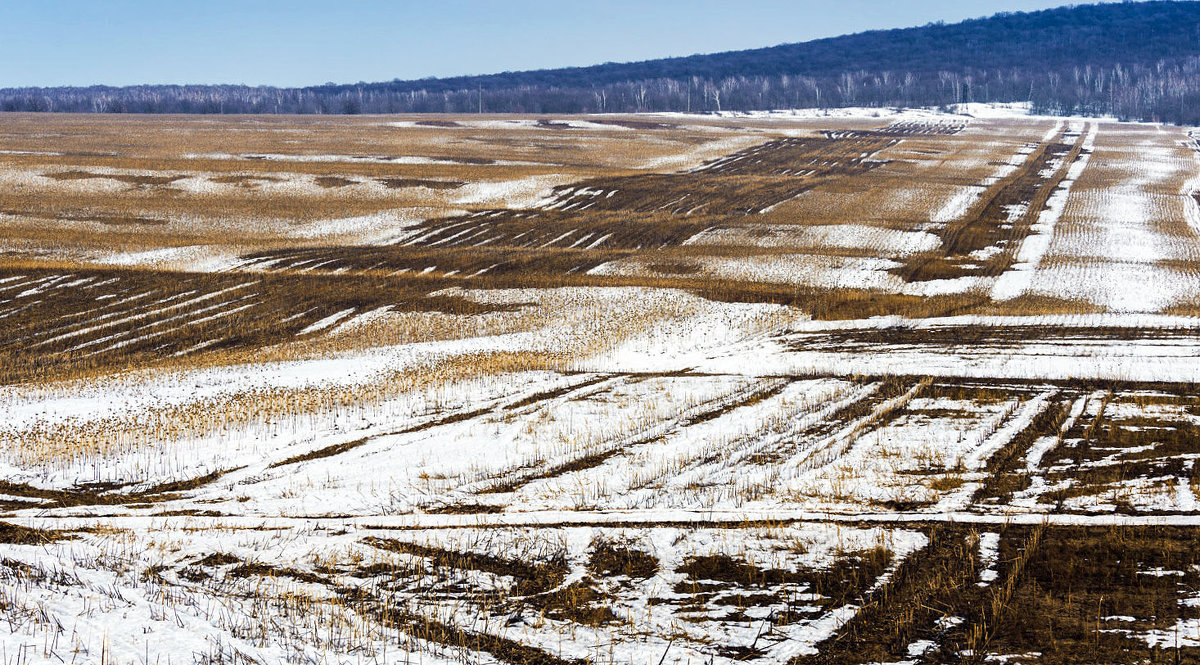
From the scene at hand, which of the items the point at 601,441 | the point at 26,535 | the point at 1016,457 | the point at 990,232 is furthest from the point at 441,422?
the point at 990,232

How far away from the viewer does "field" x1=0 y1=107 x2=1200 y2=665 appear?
408 inches

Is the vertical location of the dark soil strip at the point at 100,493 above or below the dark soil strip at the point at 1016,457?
above

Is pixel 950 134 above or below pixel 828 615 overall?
above

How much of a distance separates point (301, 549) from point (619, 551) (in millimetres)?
4047

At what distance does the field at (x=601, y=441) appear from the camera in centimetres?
1035

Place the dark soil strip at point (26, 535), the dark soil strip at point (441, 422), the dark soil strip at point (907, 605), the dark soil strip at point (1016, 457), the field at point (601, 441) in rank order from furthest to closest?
1. the dark soil strip at point (441, 422)
2. the dark soil strip at point (1016, 457)
3. the dark soil strip at point (26, 535)
4. the field at point (601, 441)
5. the dark soil strip at point (907, 605)

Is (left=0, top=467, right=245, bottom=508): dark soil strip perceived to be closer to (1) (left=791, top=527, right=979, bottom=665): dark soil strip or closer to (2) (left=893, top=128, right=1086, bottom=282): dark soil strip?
(1) (left=791, top=527, right=979, bottom=665): dark soil strip

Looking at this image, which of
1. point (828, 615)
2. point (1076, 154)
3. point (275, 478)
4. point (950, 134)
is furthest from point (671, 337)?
point (950, 134)

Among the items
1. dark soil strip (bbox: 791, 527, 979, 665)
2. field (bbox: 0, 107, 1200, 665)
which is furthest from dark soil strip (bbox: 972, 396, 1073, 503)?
dark soil strip (bbox: 791, 527, 979, 665)

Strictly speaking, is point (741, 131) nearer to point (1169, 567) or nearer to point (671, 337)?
point (671, 337)

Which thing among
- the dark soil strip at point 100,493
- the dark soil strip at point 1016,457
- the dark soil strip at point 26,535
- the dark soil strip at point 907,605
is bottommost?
the dark soil strip at point 1016,457

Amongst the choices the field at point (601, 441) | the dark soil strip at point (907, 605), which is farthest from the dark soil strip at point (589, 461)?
the dark soil strip at point (907, 605)

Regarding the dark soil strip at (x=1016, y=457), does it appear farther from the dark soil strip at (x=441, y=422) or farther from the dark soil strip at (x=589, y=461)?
the dark soil strip at (x=441, y=422)

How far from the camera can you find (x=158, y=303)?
109 ft
